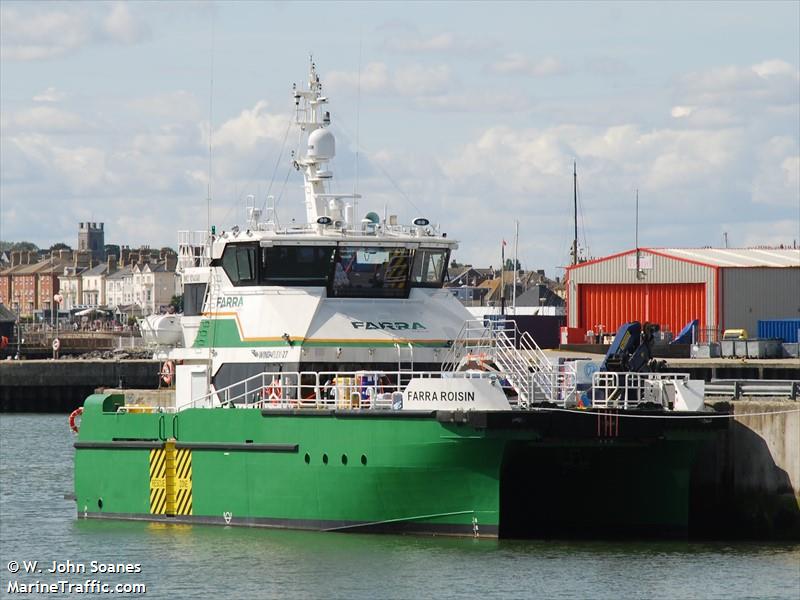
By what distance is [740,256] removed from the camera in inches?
2539

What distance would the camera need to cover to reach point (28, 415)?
7394 cm

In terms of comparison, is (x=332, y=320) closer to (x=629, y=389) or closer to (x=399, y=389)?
(x=399, y=389)

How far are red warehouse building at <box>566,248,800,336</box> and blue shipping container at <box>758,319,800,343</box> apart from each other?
66.2 inches

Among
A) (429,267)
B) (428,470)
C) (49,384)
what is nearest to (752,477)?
(428,470)

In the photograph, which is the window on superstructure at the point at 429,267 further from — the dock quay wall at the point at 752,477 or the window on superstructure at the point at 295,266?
the dock quay wall at the point at 752,477

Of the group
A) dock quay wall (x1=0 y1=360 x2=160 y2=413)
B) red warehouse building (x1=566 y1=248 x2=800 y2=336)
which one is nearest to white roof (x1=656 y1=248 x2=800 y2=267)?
red warehouse building (x1=566 y1=248 x2=800 y2=336)

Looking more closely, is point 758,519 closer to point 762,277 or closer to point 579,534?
point 579,534

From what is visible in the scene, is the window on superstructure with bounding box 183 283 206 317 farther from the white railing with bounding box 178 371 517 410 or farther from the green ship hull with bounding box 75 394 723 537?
the green ship hull with bounding box 75 394 723 537

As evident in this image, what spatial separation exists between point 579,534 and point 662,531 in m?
1.32

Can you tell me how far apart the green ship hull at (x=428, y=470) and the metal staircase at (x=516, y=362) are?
877 mm

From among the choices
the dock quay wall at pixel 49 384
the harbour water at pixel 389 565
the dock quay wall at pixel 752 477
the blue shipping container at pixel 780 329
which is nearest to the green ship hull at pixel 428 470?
the harbour water at pixel 389 565

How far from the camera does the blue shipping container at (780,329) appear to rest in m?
57.9

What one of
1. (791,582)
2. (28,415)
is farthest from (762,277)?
(791,582)

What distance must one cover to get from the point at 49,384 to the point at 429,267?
48543 mm
